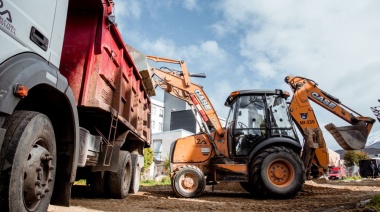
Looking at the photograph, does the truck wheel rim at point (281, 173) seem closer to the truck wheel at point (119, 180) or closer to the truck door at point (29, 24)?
the truck wheel at point (119, 180)

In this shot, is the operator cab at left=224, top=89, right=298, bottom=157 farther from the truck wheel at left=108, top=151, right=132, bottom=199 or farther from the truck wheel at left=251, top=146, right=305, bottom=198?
the truck wheel at left=108, top=151, right=132, bottom=199

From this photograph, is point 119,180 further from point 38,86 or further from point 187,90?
point 38,86

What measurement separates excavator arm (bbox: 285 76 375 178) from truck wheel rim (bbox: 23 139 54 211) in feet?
21.0

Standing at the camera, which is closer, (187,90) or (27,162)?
(27,162)

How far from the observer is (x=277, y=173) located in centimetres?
729

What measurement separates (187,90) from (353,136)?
175 inches

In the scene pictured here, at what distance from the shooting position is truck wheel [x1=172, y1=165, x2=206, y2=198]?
24.9ft

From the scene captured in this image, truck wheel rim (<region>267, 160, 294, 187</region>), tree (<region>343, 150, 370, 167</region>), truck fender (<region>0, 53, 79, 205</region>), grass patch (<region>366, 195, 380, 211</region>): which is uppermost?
tree (<region>343, 150, 370, 167</region>)

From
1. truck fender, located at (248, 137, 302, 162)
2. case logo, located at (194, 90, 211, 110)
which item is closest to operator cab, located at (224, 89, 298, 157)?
truck fender, located at (248, 137, 302, 162)

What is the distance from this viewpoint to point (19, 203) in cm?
242

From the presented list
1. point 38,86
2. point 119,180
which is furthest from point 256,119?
point 38,86

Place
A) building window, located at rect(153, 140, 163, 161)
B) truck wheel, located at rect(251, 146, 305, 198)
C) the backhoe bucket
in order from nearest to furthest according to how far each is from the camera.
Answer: truck wheel, located at rect(251, 146, 305, 198) → the backhoe bucket → building window, located at rect(153, 140, 163, 161)

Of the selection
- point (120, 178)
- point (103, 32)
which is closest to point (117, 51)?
point (103, 32)

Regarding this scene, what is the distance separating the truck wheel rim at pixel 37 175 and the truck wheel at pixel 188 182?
4939 millimetres
